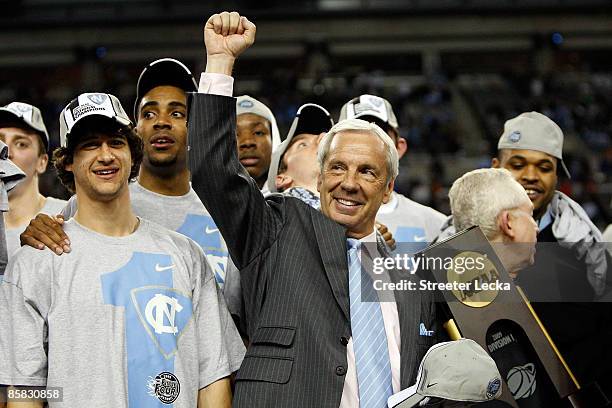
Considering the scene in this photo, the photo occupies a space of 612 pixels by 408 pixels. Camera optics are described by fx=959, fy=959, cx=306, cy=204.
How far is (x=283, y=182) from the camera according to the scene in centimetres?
331

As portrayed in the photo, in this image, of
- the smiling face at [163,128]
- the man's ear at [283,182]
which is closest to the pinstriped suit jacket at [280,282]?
the man's ear at [283,182]

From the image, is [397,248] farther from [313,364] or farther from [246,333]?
[313,364]

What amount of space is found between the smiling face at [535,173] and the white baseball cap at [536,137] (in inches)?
0.8

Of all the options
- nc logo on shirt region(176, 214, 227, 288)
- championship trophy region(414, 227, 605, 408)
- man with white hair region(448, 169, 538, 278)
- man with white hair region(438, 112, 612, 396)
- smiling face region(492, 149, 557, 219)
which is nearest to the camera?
championship trophy region(414, 227, 605, 408)

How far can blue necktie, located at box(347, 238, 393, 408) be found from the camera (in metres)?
2.50

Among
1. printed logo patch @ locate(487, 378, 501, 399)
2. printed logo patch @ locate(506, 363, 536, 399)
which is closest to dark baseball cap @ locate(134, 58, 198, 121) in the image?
printed logo patch @ locate(506, 363, 536, 399)

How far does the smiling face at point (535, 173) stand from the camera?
3736 millimetres

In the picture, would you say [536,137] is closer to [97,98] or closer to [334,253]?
[334,253]

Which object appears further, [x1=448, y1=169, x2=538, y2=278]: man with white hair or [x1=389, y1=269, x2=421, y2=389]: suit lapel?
[x1=448, y1=169, x2=538, y2=278]: man with white hair

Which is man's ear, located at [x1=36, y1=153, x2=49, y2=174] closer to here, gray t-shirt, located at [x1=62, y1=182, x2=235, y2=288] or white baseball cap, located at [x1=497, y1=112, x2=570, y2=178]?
gray t-shirt, located at [x1=62, y1=182, x2=235, y2=288]

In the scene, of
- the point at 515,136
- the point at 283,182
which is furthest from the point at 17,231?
the point at 515,136

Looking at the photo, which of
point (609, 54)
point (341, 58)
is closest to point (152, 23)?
point (341, 58)

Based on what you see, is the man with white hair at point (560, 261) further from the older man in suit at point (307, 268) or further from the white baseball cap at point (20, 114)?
the white baseball cap at point (20, 114)

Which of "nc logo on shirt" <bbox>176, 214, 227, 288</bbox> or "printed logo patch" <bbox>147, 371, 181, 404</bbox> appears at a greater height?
"nc logo on shirt" <bbox>176, 214, 227, 288</bbox>
